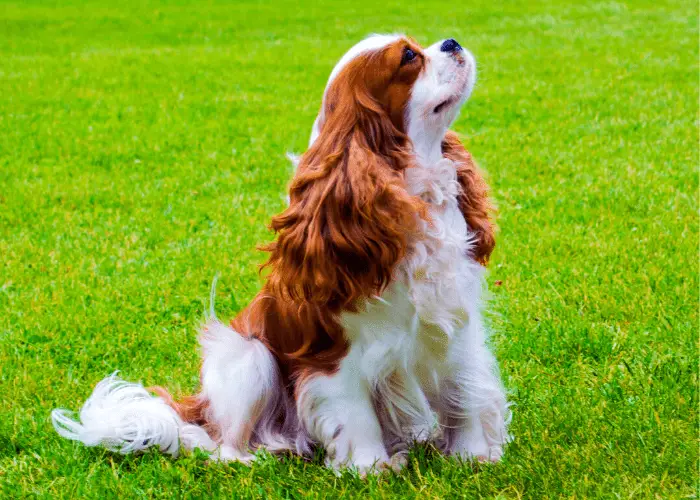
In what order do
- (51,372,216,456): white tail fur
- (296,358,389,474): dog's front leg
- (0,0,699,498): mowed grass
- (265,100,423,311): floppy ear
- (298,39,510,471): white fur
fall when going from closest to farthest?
1. (265,100,423,311): floppy ear
2. (298,39,510,471): white fur
3. (296,358,389,474): dog's front leg
4. (0,0,699,498): mowed grass
5. (51,372,216,456): white tail fur

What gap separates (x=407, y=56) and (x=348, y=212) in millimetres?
531

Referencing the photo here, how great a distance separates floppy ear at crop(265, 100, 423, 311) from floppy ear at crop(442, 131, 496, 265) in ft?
0.94

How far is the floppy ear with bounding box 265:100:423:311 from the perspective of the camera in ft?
9.23

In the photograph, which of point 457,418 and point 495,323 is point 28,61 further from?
point 457,418

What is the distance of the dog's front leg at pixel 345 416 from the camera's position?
123 inches

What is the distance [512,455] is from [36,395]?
2054 mm

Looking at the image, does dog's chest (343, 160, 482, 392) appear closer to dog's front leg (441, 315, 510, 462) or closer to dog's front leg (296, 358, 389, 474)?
dog's front leg (296, 358, 389, 474)

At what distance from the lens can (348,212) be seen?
2832 mm

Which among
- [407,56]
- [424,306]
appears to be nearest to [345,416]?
[424,306]

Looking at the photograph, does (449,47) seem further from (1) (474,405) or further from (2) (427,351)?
(1) (474,405)

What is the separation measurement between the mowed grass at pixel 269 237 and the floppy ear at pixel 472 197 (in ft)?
2.49

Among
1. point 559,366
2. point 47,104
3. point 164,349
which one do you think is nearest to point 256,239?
point 164,349

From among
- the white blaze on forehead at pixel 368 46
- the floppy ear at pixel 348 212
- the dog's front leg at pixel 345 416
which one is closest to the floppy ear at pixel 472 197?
the floppy ear at pixel 348 212

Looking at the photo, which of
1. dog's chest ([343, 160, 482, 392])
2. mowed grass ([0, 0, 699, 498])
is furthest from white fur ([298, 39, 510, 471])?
mowed grass ([0, 0, 699, 498])
